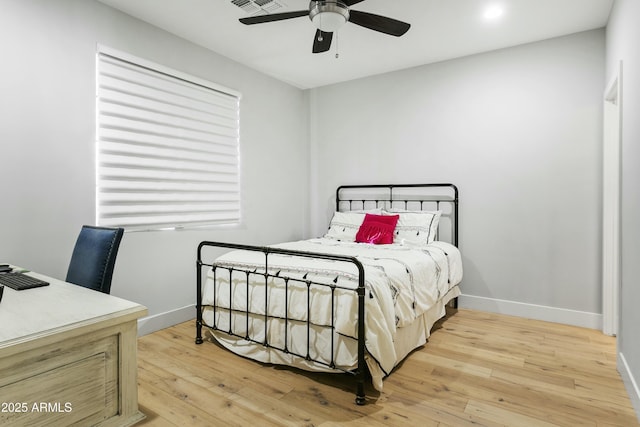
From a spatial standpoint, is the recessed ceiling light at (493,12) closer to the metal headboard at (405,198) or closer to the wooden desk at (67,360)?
the metal headboard at (405,198)

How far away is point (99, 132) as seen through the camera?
8.88 ft

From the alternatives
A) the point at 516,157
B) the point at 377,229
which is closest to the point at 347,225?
the point at 377,229

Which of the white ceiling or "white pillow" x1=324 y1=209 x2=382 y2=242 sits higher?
the white ceiling

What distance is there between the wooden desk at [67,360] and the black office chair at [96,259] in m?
0.29

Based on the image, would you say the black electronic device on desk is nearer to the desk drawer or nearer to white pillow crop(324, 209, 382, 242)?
the desk drawer

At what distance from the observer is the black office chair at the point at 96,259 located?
1.85 meters

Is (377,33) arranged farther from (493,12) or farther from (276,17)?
(276,17)

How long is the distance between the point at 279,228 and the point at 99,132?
7.16 feet

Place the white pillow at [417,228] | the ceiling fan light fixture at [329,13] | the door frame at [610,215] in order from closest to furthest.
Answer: the ceiling fan light fixture at [329,13] → the door frame at [610,215] → the white pillow at [417,228]

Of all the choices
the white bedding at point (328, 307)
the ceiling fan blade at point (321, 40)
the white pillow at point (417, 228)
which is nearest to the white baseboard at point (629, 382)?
the white bedding at point (328, 307)

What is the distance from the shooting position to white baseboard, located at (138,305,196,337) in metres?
2.97

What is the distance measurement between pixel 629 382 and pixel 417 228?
1882 millimetres

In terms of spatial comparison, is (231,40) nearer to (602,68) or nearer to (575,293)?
(602,68)

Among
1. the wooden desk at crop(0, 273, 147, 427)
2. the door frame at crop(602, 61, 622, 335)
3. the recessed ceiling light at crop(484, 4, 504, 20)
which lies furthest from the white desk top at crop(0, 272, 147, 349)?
the door frame at crop(602, 61, 622, 335)
